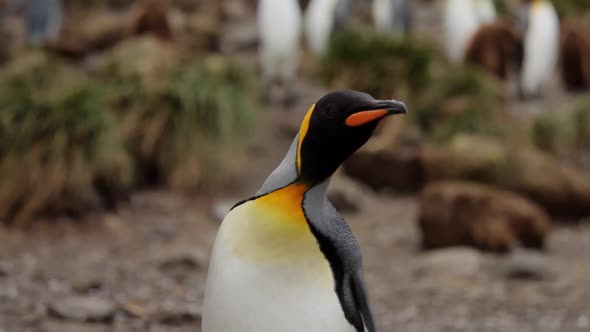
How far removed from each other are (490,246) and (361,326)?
415 centimetres

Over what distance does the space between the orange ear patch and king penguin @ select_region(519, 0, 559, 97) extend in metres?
11.0

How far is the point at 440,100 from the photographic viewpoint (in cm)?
977

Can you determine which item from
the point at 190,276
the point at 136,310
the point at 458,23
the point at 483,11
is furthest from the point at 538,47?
the point at 136,310

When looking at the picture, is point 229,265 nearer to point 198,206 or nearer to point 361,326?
point 361,326

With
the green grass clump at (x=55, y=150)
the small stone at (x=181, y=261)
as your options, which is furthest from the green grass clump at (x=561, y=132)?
the small stone at (x=181, y=261)

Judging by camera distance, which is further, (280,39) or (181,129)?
(280,39)

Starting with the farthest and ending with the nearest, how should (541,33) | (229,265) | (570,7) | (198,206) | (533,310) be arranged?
(570,7)
(541,33)
(198,206)
(533,310)
(229,265)

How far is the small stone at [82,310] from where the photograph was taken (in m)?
4.33

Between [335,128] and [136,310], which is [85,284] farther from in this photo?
[335,128]

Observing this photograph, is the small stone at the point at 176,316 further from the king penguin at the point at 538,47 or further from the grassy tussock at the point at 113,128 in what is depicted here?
the king penguin at the point at 538,47

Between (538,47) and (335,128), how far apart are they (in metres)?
11.6

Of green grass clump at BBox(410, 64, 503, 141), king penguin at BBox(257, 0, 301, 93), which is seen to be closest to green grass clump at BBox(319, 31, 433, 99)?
green grass clump at BBox(410, 64, 503, 141)

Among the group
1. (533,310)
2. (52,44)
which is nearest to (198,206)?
(533,310)

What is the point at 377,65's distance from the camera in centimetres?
964
